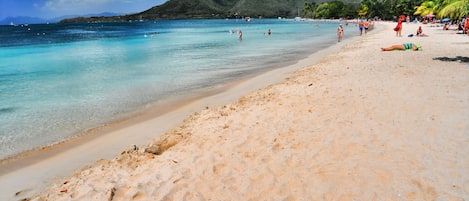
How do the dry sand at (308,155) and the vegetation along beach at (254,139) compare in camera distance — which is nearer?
the dry sand at (308,155)

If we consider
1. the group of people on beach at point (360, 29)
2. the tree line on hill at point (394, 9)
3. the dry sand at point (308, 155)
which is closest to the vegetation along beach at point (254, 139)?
the dry sand at point (308, 155)

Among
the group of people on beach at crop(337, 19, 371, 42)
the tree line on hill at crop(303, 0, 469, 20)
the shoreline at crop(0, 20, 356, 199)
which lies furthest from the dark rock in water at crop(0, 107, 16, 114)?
the group of people on beach at crop(337, 19, 371, 42)

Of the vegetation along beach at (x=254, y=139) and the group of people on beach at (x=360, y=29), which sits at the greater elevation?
the group of people on beach at (x=360, y=29)

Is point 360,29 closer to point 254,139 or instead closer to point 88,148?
point 254,139

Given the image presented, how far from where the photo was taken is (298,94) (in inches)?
424

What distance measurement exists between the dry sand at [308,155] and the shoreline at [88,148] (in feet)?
1.73

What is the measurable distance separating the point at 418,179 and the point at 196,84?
11655 millimetres

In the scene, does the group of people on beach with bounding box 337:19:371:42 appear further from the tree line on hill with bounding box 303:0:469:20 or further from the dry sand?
the dry sand

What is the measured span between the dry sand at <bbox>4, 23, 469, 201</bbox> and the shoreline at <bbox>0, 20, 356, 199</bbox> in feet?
1.73

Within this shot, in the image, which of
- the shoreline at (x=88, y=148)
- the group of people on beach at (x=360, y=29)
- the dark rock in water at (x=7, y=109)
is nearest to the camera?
the shoreline at (x=88, y=148)

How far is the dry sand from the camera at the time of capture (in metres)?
5.04

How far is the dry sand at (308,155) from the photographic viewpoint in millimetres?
5039

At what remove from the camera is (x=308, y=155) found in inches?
242

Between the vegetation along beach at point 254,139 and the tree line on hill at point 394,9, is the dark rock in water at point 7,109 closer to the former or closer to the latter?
the vegetation along beach at point 254,139
